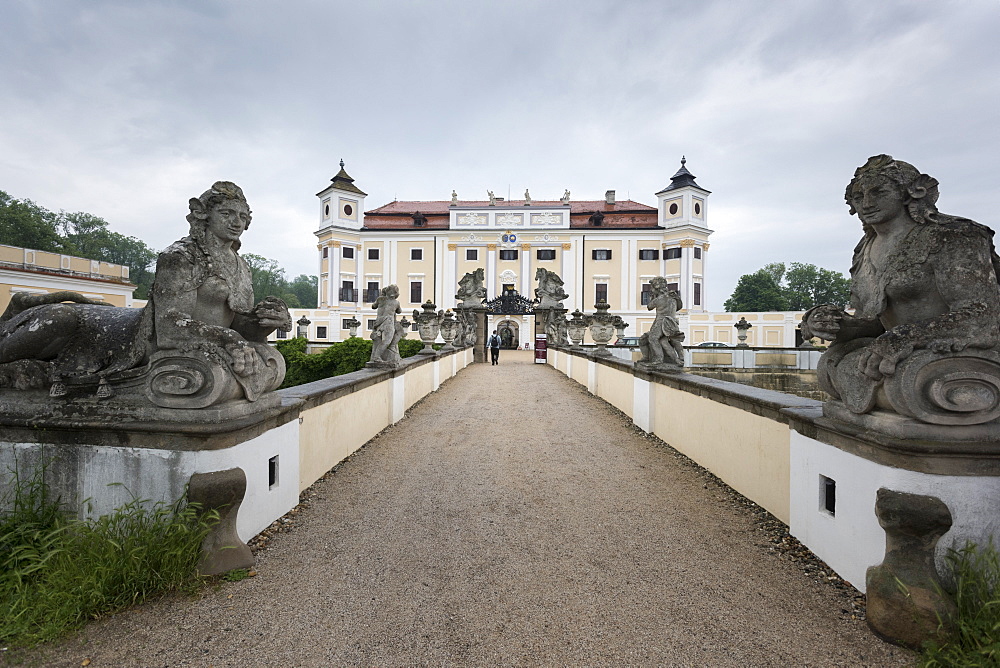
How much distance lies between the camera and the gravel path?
219cm

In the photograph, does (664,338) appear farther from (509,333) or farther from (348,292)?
(348,292)

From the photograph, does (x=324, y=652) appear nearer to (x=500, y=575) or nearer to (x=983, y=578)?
(x=500, y=575)

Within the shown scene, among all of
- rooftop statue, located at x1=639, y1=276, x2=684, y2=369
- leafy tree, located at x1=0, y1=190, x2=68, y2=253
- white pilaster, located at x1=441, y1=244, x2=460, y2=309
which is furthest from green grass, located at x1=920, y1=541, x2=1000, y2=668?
leafy tree, located at x1=0, y1=190, x2=68, y2=253

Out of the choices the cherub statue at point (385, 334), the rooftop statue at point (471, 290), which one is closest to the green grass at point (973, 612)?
the cherub statue at point (385, 334)

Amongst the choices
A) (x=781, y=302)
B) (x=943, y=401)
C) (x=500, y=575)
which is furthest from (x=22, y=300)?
(x=781, y=302)

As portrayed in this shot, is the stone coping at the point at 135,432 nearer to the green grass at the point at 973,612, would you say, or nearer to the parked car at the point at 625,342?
the green grass at the point at 973,612

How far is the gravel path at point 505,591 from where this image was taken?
219 centimetres

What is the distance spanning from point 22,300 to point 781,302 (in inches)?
2497

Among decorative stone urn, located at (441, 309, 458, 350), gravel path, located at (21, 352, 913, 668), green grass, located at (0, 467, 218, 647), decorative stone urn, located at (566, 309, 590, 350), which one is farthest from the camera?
decorative stone urn, located at (441, 309, 458, 350)

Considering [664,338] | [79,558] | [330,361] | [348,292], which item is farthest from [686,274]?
[79,558]

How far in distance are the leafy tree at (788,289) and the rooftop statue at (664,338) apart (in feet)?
182

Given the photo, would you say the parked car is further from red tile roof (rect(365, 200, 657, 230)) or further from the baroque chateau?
red tile roof (rect(365, 200, 657, 230))

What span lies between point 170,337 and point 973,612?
4.30m

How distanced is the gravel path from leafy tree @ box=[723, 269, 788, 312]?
5895 centimetres
